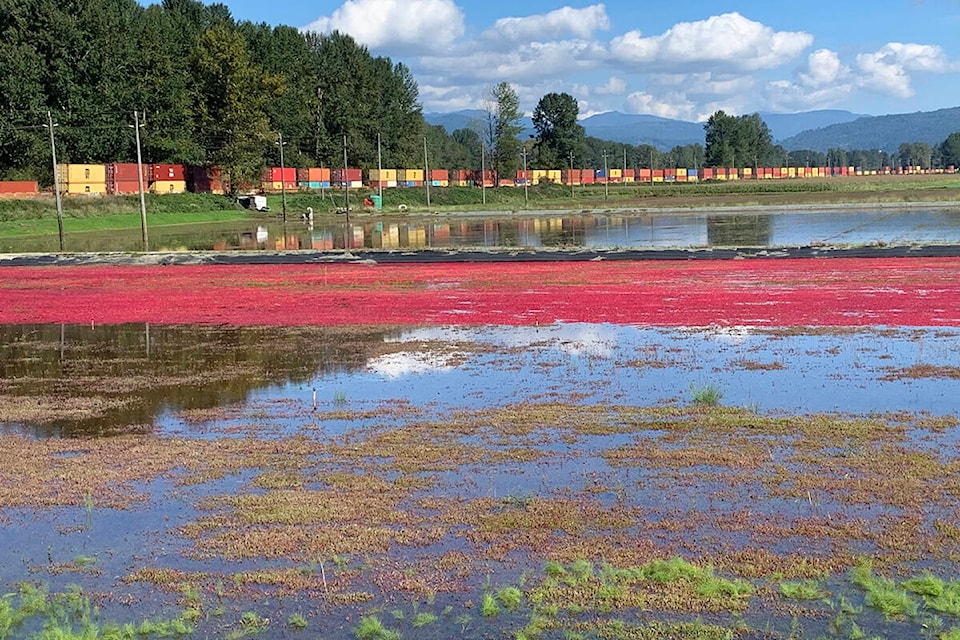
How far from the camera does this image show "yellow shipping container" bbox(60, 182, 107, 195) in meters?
86.5

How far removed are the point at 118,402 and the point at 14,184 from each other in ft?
245

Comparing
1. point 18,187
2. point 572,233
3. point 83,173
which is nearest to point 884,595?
point 572,233


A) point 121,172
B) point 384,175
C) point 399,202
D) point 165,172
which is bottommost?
point 399,202

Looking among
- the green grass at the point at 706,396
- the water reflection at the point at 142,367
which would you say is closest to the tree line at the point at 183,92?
the water reflection at the point at 142,367

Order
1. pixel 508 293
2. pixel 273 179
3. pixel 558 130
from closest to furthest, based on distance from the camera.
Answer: pixel 508 293 → pixel 273 179 → pixel 558 130

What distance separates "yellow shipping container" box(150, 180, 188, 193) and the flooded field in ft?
267

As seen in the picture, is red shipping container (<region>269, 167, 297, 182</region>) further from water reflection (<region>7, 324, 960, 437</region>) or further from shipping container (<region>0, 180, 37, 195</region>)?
water reflection (<region>7, 324, 960, 437</region>)

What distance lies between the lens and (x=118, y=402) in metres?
15.0

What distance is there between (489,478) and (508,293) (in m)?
18.2

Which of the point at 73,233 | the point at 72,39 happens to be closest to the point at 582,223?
the point at 73,233

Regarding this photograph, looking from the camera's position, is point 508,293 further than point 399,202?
No

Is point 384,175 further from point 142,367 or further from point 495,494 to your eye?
point 495,494

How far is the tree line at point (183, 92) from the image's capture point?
89.1m

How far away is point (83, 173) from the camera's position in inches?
3445
